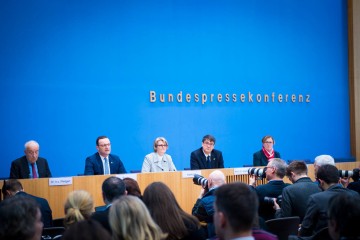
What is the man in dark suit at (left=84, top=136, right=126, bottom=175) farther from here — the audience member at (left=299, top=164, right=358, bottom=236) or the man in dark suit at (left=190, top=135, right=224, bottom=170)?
the audience member at (left=299, top=164, right=358, bottom=236)

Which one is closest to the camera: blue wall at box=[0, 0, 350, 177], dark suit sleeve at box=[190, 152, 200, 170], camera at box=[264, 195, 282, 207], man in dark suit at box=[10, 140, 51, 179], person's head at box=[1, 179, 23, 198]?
camera at box=[264, 195, 282, 207]

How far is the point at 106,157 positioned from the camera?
6.53 m

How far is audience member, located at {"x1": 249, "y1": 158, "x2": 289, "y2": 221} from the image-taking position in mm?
4730

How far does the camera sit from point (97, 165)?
643 centimetres

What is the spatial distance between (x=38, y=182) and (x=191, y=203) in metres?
1.98

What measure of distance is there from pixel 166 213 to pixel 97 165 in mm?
3288

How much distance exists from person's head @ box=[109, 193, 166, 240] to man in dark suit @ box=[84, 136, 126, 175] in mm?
3834

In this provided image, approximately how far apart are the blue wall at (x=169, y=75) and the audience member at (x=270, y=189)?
3724 mm

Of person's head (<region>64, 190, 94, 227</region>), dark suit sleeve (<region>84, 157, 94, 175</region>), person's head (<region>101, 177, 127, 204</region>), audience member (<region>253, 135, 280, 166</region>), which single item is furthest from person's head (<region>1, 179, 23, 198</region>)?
audience member (<region>253, 135, 280, 166</region>)

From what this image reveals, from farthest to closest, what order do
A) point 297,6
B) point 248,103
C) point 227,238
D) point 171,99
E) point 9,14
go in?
point 297,6 → point 248,103 → point 171,99 → point 9,14 → point 227,238

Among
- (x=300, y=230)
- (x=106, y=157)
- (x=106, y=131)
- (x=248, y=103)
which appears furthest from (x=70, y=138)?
(x=300, y=230)

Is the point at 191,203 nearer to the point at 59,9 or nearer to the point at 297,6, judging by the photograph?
the point at 59,9

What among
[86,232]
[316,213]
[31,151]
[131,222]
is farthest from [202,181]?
[86,232]

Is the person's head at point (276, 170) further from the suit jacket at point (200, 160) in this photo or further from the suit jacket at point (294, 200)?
the suit jacket at point (200, 160)
